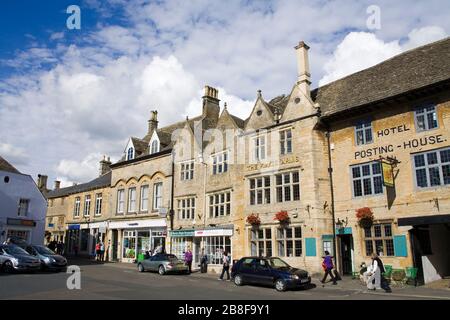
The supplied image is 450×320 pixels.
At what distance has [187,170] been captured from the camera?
32281mm

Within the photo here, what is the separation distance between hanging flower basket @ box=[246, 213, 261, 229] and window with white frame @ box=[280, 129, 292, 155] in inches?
175

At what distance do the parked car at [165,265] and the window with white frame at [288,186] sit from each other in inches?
298

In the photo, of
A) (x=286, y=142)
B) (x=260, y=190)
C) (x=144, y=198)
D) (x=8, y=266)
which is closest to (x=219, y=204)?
(x=260, y=190)

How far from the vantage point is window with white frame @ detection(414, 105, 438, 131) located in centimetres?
1948

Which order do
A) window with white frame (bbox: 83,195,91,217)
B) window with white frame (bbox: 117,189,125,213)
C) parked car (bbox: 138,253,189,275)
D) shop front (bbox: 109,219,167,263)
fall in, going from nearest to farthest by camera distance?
1. parked car (bbox: 138,253,189,275)
2. shop front (bbox: 109,219,167,263)
3. window with white frame (bbox: 117,189,125,213)
4. window with white frame (bbox: 83,195,91,217)

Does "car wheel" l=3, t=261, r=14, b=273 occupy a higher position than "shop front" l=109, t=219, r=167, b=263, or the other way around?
"shop front" l=109, t=219, r=167, b=263

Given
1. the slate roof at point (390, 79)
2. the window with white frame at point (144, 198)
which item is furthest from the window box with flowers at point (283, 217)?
the window with white frame at point (144, 198)

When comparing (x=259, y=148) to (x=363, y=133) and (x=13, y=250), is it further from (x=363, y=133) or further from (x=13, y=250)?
(x=13, y=250)

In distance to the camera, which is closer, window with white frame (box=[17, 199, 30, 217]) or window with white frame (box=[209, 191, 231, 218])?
window with white frame (box=[209, 191, 231, 218])

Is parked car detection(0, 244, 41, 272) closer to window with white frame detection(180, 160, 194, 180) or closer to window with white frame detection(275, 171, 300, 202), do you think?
window with white frame detection(180, 160, 194, 180)

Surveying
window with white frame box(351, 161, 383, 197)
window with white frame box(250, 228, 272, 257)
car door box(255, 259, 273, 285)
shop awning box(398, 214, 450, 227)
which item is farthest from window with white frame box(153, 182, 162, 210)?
shop awning box(398, 214, 450, 227)

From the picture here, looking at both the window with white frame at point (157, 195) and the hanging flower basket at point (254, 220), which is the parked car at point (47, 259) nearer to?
the window with white frame at point (157, 195)

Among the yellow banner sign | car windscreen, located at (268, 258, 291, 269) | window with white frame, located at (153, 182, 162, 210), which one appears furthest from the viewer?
window with white frame, located at (153, 182, 162, 210)

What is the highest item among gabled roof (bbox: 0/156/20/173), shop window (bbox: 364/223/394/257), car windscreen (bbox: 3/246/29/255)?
gabled roof (bbox: 0/156/20/173)
